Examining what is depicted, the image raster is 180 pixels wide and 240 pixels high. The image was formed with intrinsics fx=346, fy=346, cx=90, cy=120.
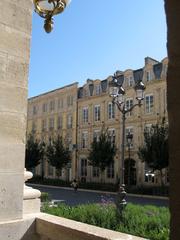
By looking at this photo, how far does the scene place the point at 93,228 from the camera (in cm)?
325

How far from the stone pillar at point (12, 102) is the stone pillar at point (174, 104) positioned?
2576 mm

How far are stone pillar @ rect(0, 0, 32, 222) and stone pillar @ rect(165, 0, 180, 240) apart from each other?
2.58 metres

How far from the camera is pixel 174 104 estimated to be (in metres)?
1.17

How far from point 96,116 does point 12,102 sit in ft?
132

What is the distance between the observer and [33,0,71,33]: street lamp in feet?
12.6

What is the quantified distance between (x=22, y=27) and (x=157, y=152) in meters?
27.4

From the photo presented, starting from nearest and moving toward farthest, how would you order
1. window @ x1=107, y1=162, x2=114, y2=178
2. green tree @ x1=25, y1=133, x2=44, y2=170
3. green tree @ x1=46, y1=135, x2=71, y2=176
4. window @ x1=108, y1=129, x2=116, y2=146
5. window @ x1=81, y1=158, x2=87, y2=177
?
window @ x1=107, y1=162, x2=114, y2=178 < window @ x1=108, y1=129, x2=116, y2=146 < green tree @ x1=46, y1=135, x2=71, y2=176 < window @ x1=81, y1=158, x2=87, y2=177 < green tree @ x1=25, y1=133, x2=44, y2=170

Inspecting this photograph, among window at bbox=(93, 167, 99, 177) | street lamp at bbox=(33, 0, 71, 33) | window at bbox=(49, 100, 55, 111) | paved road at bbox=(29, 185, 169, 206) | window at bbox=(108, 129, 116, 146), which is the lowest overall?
paved road at bbox=(29, 185, 169, 206)

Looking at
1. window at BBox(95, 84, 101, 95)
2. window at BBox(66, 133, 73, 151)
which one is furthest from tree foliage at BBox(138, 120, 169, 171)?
window at BBox(66, 133, 73, 151)

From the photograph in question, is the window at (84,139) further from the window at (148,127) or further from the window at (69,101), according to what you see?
the window at (148,127)

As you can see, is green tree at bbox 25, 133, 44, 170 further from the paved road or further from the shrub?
the shrub

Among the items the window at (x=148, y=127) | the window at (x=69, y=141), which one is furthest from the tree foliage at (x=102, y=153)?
the window at (x=69, y=141)

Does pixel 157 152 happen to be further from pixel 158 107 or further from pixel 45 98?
pixel 45 98

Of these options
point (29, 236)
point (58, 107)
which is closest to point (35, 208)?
point (29, 236)
